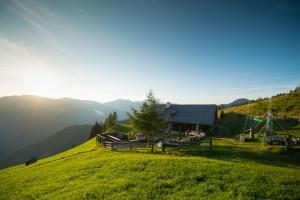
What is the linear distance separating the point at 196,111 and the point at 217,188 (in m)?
41.7

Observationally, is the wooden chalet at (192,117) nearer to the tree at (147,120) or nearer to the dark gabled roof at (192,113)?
the dark gabled roof at (192,113)

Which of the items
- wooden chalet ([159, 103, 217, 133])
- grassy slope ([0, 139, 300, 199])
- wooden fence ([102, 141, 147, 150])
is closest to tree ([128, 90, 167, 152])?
wooden fence ([102, 141, 147, 150])

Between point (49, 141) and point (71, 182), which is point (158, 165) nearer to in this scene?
point (71, 182)

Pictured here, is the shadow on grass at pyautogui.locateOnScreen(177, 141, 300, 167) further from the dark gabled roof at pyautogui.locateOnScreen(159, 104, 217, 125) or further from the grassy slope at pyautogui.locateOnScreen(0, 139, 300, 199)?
the dark gabled roof at pyautogui.locateOnScreen(159, 104, 217, 125)

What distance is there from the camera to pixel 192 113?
164 feet

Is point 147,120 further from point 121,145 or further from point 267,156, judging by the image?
point 267,156

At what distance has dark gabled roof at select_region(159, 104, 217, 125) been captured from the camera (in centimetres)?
4612

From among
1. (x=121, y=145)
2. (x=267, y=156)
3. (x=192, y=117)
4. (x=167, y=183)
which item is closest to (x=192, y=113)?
(x=192, y=117)

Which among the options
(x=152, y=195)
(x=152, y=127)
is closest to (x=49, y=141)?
(x=152, y=127)

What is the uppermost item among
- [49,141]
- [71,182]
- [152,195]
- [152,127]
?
[152,127]

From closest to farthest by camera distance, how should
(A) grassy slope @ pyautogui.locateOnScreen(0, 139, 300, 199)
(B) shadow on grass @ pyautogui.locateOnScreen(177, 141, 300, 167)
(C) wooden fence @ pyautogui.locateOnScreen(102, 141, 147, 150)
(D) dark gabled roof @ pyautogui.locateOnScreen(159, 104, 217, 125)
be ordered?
(A) grassy slope @ pyautogui.locateOnScreen(0, 139, 300, 199) → (B) shadow on grass @ pyautogui.locateOnScreen(177, 141, 300, 167) → (C) wooden fence @ pyautogui.locateOnScreen(102, 141, 147, 150) → (D) dark gabled roof @ pyautogui.locateOnScreen(159, 104, 217, 125)

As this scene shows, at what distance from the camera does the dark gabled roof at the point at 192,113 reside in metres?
46.1

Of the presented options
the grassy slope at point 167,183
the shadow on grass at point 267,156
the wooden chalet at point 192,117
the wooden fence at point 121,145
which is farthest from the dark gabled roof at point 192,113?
the grassy slope at point 167,183

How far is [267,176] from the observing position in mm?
11445
